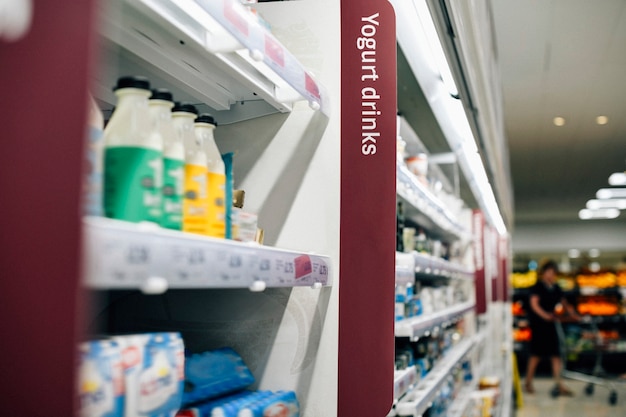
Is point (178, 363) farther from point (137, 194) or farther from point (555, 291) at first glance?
point (555, 291)

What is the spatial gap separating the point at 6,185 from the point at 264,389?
1.21 m

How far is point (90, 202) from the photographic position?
33.4 inches

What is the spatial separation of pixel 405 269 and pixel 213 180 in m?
1.35

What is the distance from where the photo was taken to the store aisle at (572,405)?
825 cm

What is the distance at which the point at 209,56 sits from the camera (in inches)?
58.7

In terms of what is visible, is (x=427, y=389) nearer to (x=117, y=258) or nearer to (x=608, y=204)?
(x=117, y=258)

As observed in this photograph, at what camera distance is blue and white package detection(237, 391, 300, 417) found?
1.46 meters

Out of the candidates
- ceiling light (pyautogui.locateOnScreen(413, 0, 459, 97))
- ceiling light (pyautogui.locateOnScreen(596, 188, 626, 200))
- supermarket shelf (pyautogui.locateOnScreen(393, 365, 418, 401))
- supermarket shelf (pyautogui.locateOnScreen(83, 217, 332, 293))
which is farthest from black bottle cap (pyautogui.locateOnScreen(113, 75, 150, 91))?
ceiling light (pyautogui.locateOnScreen(596, 188, 626, 200))

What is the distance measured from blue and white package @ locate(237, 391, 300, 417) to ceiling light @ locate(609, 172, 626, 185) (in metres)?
11.5

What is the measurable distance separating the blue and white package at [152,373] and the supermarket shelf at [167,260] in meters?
0.14

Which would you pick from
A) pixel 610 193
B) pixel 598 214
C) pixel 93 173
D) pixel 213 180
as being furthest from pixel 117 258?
pixel 598 214

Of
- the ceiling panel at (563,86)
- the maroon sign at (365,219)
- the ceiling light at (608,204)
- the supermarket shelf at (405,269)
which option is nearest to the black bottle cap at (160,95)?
the maroon sign at (365,219)

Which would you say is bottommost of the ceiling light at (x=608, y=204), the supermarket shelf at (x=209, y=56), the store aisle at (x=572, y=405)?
the store aisle at (x=572, y=405)

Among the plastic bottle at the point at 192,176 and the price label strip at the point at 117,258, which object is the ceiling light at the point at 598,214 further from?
the price label strip at the point at 117,258
